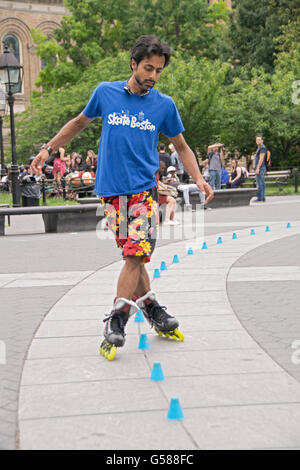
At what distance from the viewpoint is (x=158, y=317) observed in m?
4.64

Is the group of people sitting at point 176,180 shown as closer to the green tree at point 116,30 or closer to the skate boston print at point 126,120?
the skate boston print at point 126,120

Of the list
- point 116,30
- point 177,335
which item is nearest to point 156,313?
point 177,335

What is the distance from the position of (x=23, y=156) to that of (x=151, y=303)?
3096 centimetres

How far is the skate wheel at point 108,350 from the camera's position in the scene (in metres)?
4.26

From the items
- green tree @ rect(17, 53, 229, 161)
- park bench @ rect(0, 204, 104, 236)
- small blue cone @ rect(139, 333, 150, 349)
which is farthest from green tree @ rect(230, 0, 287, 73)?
small blue cone @ rect(139, 333, 150, 349)

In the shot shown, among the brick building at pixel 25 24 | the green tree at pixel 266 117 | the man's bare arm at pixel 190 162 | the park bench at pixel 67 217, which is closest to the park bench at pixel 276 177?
the green tree at pixel 266 117

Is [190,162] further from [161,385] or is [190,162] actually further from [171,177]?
[171,177]

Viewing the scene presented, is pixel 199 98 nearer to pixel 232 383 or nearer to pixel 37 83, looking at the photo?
pixel 37 83

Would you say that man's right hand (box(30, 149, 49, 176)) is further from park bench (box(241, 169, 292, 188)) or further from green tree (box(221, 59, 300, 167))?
green tree (box(221, 59, 300, 167))

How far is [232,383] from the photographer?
12.3ft

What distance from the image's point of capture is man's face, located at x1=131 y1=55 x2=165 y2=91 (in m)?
4.32

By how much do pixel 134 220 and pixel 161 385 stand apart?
117 cm
